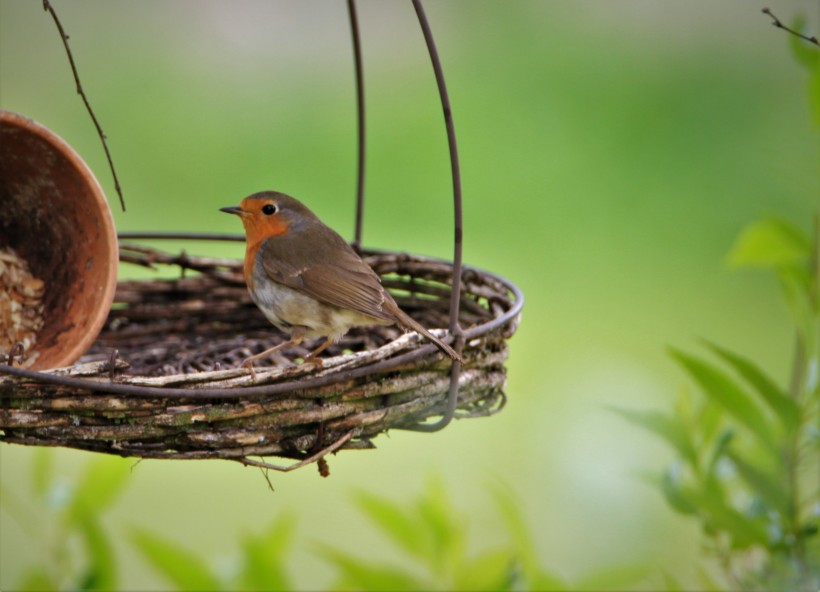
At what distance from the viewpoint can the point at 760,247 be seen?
183 centimetres

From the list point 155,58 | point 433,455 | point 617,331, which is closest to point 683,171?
point 617,331

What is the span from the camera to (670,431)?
6.26 ft

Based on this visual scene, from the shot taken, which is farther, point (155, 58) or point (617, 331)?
point (155, 58)

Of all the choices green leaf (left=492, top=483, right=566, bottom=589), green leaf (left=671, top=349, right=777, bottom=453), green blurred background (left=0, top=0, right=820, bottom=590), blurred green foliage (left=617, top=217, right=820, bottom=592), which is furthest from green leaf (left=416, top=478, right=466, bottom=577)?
green blurred background (left=0, top=0, right=820, bottom=590)

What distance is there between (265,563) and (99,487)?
0.39m

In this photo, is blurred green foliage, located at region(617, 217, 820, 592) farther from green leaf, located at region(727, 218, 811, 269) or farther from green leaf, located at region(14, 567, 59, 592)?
green leaf, located at region(14, 567, 59, 592)

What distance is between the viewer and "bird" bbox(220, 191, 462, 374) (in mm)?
1907

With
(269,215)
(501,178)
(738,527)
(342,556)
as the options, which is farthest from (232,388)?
(501,178)

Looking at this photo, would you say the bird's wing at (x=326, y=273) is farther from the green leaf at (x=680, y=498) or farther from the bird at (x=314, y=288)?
the green leaf at (x=680, y=498)

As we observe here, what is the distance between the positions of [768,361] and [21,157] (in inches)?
155

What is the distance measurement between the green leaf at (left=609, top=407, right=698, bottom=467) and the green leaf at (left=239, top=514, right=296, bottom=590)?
67 centimetres

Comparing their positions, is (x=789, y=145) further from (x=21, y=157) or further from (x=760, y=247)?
(x=21, y=157)

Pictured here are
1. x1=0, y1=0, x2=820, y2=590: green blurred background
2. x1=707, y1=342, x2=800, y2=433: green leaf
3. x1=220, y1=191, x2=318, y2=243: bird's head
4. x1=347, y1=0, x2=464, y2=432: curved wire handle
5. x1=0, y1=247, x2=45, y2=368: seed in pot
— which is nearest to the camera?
x1=347, y1=0, x2=464, y2=432: curved wire handle

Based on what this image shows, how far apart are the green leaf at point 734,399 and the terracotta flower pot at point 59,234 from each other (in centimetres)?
107
